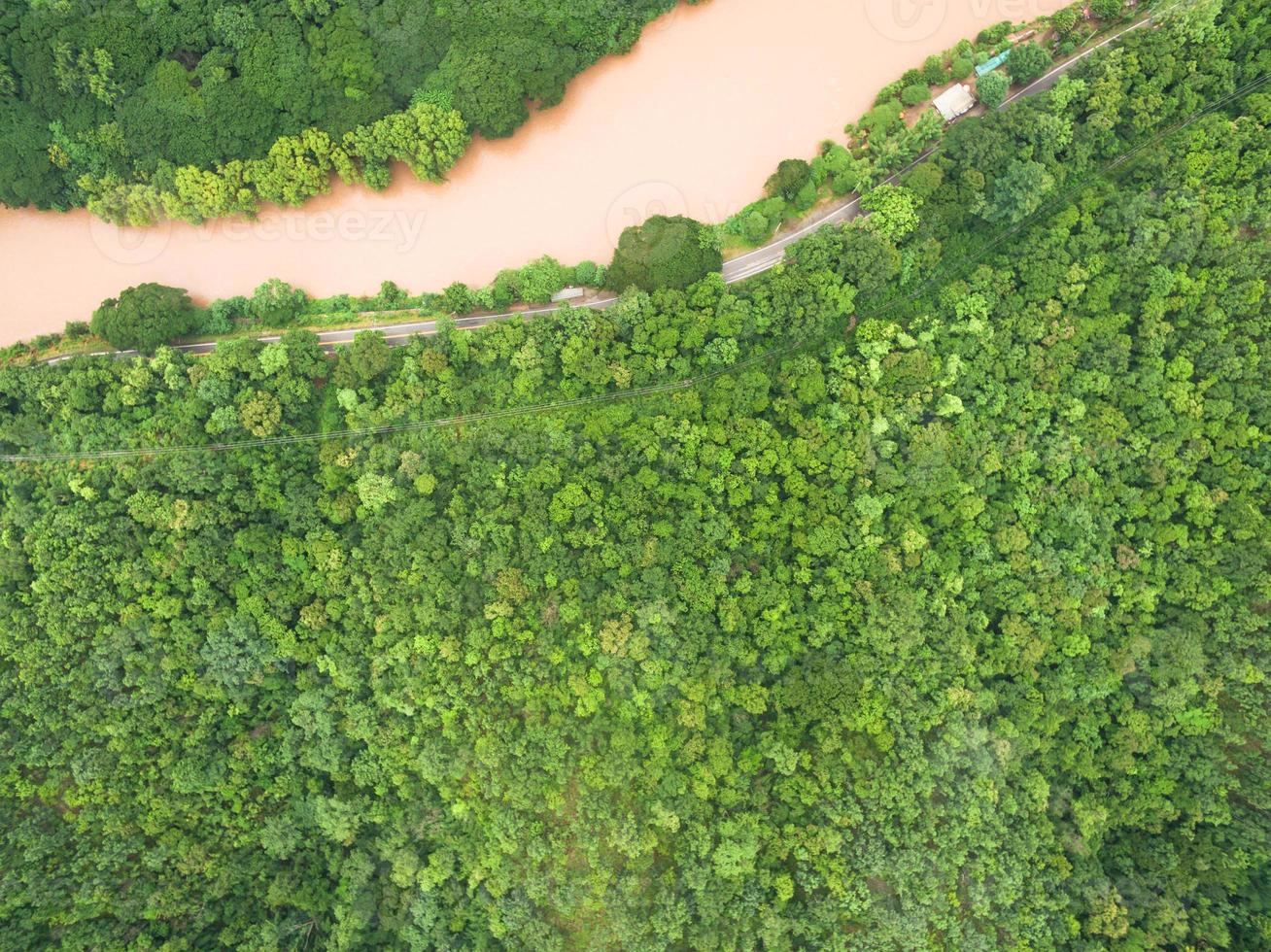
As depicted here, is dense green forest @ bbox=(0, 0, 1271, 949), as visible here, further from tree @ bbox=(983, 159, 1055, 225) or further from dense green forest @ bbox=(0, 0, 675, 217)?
dense green forest @ bbox=(0, 0, 675, 217)

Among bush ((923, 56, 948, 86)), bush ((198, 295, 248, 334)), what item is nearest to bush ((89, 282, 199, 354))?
bush ((198, 295, 248, 334))

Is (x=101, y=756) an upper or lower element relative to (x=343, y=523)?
lower

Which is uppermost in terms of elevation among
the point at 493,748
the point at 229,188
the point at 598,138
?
the point at 229,188

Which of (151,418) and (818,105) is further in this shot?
(818,105)

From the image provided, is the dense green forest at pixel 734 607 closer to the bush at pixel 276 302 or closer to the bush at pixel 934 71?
the bush at pixel 276 302

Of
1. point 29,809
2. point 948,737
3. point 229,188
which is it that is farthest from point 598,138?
point 29,809

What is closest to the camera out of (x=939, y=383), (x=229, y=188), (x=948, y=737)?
(x=948, y=737)

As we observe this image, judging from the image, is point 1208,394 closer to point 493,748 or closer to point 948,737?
point 948,737

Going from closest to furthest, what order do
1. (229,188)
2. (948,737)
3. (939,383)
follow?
1. (948,737)
2. (939,383)
3. (229,188)
